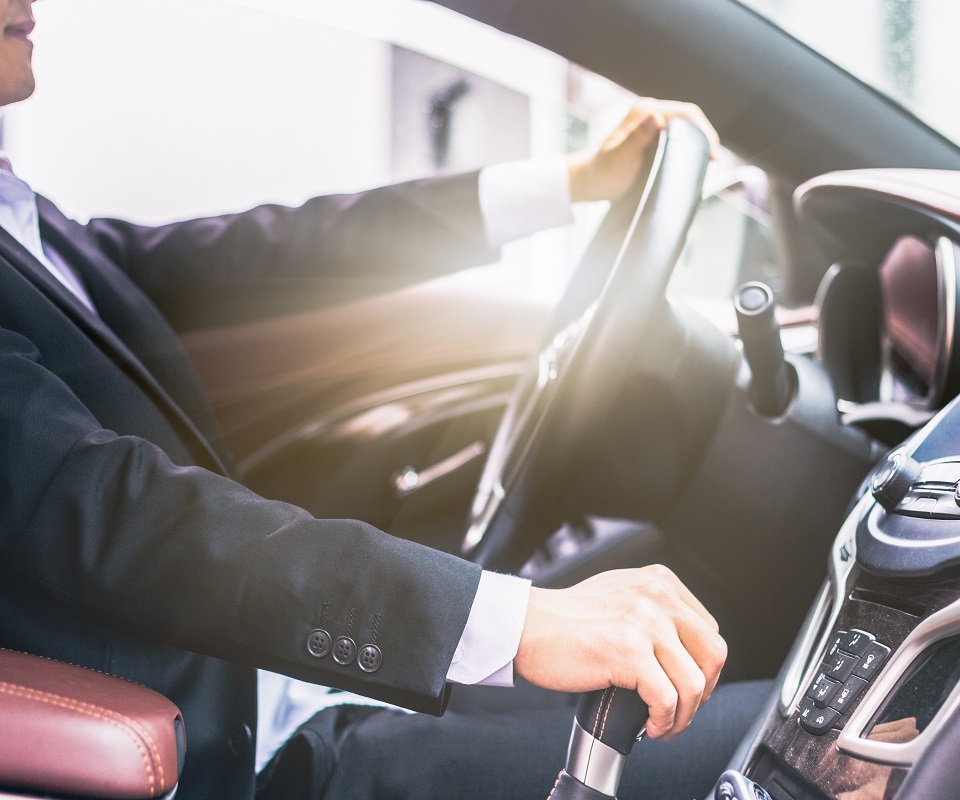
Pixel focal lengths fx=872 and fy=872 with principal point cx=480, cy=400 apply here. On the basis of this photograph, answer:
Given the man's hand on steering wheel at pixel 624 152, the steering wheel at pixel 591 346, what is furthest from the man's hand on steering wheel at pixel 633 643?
the man's hand on steering wheel at pixel 624 152

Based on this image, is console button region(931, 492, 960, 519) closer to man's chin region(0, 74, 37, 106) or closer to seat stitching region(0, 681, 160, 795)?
seat stitching region(0, 681, 160, 795)

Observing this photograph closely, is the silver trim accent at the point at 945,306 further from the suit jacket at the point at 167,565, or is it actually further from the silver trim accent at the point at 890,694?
the suit jacket at the point at 167,565

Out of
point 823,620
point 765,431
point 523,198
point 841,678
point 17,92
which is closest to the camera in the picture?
point 841,678

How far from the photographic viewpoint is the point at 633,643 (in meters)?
0.54

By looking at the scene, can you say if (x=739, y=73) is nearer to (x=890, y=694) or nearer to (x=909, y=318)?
(x=909, y=318)

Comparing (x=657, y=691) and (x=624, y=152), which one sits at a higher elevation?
(x=624, y=152)

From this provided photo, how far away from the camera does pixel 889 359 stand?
43.9 inches

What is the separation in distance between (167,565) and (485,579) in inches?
8.7

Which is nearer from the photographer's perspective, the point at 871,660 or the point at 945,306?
the point at 871,660

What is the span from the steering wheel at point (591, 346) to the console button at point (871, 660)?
0.37 meters

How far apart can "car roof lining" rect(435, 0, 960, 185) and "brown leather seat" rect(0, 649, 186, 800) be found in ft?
3.14

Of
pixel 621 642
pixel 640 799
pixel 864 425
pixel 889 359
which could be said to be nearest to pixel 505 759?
pixel 640 799

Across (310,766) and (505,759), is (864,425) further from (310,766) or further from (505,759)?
(310,766)

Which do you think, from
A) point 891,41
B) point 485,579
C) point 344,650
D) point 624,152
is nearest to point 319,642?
point 344,650
